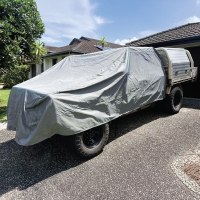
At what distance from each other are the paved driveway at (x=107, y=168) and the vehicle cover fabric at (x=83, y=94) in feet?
1.93

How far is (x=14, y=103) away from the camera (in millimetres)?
2865

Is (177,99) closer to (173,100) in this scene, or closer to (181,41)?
(173,100)

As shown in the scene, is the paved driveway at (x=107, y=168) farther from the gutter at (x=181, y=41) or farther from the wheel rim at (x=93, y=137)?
the gutter at (x=181, y=41)

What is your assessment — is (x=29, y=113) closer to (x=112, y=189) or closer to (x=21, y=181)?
(x=21, y=181)

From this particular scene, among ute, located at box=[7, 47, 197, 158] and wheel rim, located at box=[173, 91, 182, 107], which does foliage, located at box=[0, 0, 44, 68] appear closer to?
ute, located at box=[7, 47, 197, 158]

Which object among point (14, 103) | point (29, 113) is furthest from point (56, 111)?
point (14, 103)

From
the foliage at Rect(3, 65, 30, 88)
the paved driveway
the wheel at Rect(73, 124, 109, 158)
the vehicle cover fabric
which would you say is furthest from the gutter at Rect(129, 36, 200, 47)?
the foliage at Rect(3, 65, 30, 88)

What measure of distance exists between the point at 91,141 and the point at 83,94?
94cm

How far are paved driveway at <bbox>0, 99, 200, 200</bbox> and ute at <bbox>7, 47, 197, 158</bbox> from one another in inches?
15.3

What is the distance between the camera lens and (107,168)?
2648 millimetres

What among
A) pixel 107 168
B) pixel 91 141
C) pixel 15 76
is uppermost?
pixel 91 141

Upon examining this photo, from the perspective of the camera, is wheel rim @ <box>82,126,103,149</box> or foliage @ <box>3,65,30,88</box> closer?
wheel rim @ <box>82,126,103,149</box>

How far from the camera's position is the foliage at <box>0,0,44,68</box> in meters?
5.42

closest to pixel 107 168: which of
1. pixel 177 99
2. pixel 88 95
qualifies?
pixel 88 95
